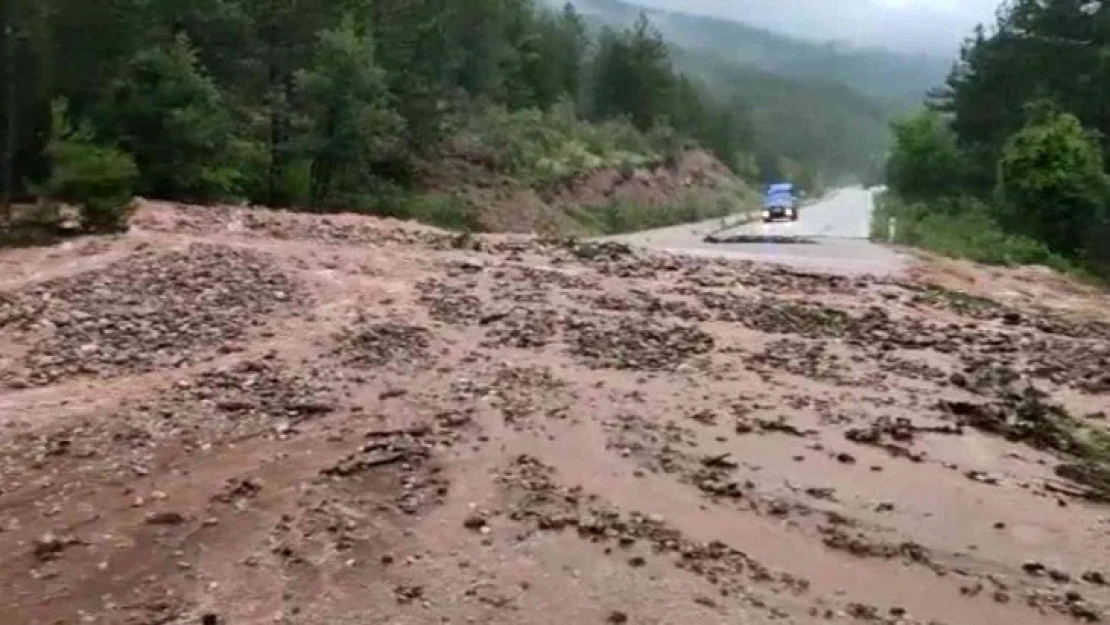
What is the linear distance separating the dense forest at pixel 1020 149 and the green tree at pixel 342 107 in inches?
498

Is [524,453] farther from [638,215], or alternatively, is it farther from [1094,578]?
[638,215]

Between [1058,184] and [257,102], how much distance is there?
18.4 meters

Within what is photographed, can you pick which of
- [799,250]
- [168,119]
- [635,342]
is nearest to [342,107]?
[168,119]

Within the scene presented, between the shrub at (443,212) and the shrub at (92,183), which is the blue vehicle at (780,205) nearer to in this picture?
the shrub at (443,212)

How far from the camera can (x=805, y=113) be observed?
141 meters

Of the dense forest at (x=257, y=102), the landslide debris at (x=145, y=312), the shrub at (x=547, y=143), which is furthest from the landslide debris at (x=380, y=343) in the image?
the shrub at (x=547, y=143)

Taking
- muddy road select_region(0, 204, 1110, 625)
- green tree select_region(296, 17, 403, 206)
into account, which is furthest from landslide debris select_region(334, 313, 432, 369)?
green tree select_region(296, 17, 403, 206)

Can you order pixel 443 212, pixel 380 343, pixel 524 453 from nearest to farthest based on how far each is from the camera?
1. pixel 524 453
2. pixel 380 343
3. pixel 443 212

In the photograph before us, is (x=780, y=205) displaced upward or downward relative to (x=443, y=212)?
downward

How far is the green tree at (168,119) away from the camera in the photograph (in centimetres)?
2195

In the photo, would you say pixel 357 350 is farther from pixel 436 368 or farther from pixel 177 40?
pixel 177 40

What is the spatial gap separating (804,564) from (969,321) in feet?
27.4

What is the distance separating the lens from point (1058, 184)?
25.9 meters

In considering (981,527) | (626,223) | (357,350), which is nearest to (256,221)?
(357,350)
